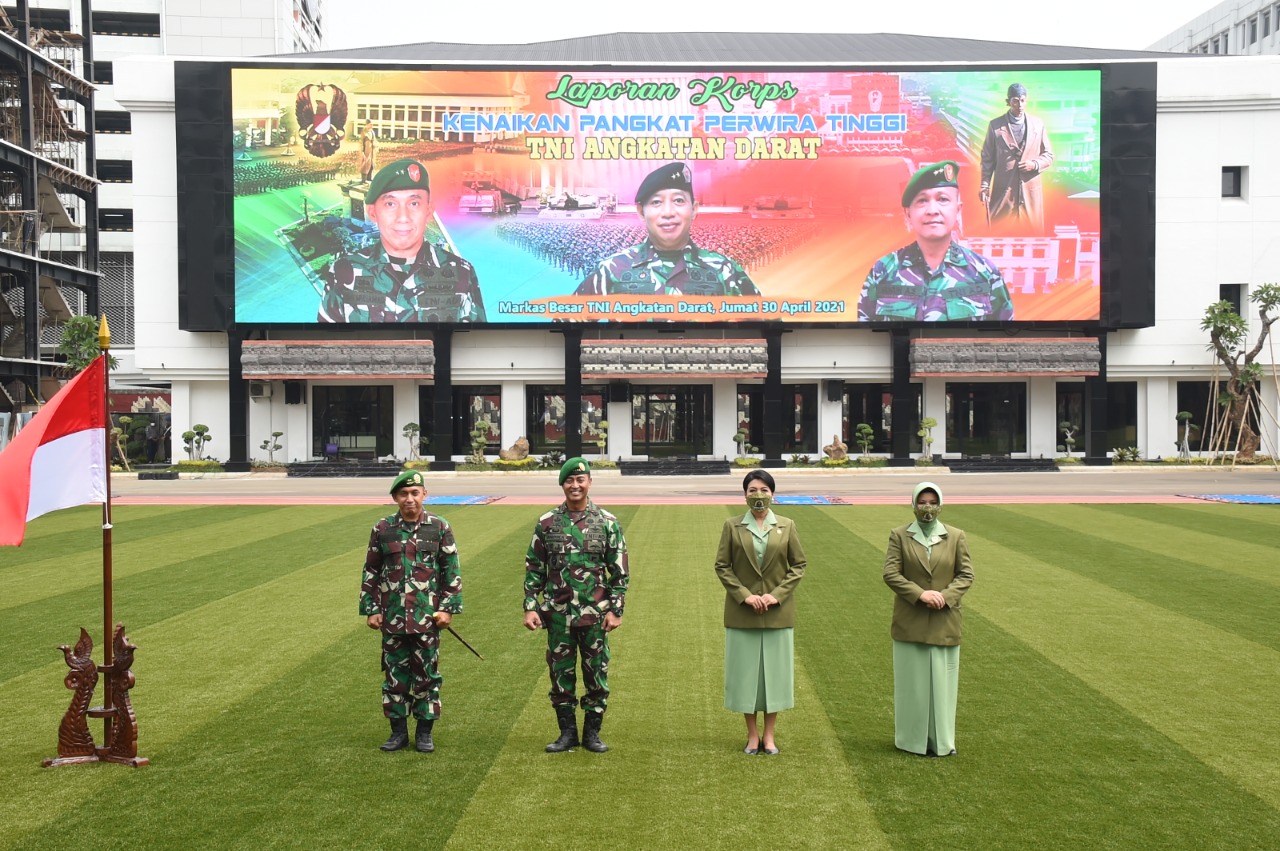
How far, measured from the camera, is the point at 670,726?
8.61 meters

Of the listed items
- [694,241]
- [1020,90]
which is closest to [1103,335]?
[1020,90]

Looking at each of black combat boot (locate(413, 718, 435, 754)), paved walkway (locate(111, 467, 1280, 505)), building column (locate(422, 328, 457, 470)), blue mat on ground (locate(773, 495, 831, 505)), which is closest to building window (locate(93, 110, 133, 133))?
paved walkway (locate(111, 467, 1280, 505))

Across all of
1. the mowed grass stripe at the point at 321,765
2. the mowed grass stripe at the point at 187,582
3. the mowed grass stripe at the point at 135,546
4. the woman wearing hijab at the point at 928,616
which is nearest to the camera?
the mowed grass stripe at the point at 321,765

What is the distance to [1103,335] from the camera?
152 ft

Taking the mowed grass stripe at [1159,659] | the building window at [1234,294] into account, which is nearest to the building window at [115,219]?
the building window at [1234,294]

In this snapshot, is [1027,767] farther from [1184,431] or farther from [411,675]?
[1184,431]

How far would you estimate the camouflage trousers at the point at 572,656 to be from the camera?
24.9 ft

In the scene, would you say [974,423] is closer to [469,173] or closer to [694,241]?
[694,241]

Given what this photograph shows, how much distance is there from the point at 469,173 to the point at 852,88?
16.3 meters

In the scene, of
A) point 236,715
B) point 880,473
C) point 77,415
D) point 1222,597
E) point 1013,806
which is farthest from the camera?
point 880,473

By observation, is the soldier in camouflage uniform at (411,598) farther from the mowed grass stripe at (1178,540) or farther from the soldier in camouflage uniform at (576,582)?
the mowed grass stripe at (1178,540)

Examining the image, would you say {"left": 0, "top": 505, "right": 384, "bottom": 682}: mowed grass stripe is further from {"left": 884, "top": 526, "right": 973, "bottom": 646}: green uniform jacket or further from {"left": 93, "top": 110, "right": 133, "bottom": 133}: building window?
{"left": 93, "top": 110, "right": 133, "bottom": 133}: building window

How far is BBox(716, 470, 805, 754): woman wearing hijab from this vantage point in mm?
7504

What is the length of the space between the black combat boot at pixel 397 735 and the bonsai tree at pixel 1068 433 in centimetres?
4466
